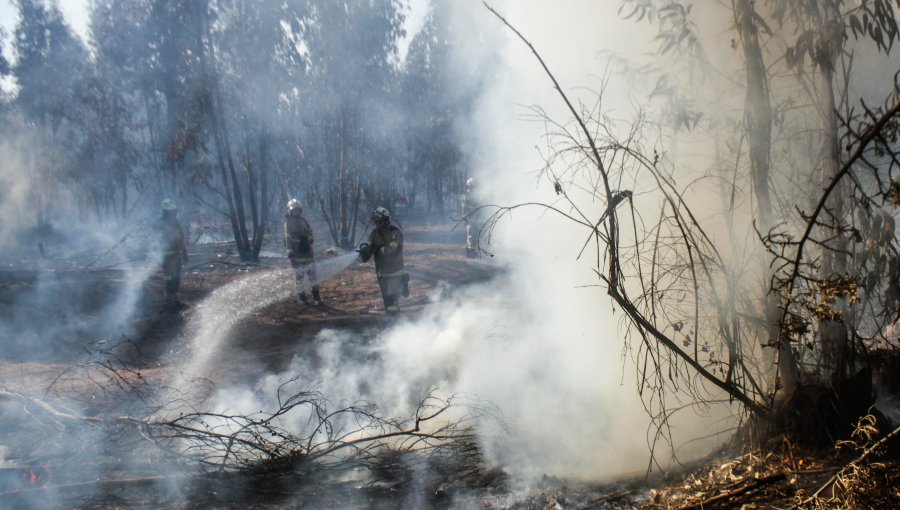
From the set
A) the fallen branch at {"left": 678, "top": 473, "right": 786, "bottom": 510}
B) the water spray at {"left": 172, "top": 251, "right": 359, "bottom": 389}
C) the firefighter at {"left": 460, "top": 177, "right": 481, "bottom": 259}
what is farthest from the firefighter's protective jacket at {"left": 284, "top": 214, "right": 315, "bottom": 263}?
the fallen branch at {"left": 678, "top": 473, "right": 786, "bottom": 510}

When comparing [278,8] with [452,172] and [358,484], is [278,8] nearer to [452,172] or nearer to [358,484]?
[358,484]

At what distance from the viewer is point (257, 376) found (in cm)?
680

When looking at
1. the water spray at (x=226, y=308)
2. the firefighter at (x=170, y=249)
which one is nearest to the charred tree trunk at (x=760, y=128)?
the water spray at (x=226, y=308)

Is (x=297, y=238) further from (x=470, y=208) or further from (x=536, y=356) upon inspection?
(x=536, y=356)

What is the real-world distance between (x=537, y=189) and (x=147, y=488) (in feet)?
22.1

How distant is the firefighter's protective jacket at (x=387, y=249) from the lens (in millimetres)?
8734

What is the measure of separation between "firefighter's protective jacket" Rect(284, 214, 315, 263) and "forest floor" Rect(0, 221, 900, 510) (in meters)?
0.99

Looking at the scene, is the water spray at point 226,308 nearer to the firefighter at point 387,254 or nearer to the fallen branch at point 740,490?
the firefighter at point 387,254

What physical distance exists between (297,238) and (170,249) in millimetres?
2237

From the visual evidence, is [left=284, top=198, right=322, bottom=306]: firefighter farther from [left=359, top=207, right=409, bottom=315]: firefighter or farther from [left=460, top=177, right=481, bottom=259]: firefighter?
[left=460, top=177, right=481, bottom=259]: firefighter

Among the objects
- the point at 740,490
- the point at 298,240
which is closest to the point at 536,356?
the point at 740,490

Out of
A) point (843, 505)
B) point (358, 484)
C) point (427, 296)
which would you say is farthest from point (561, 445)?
point (427, 296)

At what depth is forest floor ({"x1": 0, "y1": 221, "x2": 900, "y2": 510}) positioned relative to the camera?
349cm

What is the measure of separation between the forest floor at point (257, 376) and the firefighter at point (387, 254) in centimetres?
67
